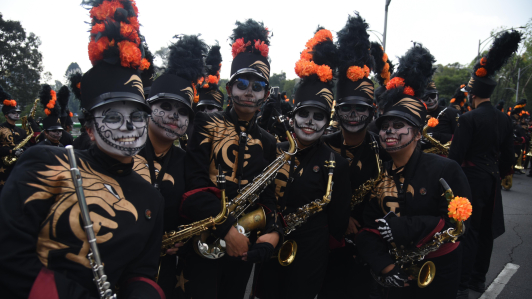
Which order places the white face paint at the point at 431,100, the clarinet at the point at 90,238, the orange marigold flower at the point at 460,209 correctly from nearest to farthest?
the clarinet at the point at 90,238
the orange marigold flower at the point at 460,209
the white face paint at the point at 431,100

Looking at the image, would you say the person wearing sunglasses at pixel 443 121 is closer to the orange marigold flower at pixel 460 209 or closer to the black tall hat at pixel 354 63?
the black tall hat at pixel 354 63

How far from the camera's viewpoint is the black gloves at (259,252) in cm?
295

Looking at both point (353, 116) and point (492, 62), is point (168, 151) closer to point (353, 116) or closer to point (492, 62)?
point (353, 116)

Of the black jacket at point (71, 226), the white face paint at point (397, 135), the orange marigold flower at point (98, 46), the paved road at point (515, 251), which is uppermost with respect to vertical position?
the orange marigold flower at point (98, 46)

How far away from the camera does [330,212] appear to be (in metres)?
3.74

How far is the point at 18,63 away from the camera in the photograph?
27.8 metres

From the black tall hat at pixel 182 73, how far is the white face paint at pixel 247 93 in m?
0.48

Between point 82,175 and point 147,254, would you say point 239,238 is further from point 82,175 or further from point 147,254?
point 82,175

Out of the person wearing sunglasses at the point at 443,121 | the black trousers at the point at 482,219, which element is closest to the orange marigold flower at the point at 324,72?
the black trousers at the point at 482,219

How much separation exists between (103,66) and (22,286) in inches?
58.1

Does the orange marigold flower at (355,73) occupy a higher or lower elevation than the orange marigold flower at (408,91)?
higher

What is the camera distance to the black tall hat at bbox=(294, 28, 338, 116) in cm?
383

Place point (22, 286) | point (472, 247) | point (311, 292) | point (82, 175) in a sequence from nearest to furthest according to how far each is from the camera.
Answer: point (22, 286) < point (82, 175) < point (311, 292) < point (472, 247)

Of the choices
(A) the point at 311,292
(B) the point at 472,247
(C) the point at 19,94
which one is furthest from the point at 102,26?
(C) the point at 19,94
